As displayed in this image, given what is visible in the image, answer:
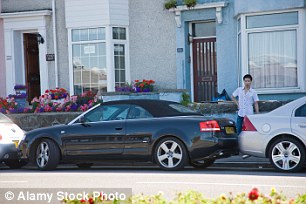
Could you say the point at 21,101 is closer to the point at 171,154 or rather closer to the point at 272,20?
the point at 272,20

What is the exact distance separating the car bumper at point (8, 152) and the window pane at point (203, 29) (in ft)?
25.7

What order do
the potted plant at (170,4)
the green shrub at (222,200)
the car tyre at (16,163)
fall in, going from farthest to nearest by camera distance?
the potted plant at (170,4), the car tyre at (16,163), the green shrub at (222,200)

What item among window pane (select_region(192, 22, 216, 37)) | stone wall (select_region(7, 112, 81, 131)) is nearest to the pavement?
stone wall (select_region(7, 112, 81, 131))

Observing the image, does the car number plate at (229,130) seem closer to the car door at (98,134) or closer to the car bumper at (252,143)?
the car bumper at (252,143)

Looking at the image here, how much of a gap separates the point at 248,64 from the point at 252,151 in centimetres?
681

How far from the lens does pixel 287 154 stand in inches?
526

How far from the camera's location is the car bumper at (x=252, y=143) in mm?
13695

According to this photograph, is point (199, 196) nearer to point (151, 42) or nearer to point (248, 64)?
point (248, 64)

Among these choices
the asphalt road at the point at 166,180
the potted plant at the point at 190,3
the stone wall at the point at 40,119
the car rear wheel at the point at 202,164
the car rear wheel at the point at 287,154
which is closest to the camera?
the asphalt road at the point at 166,180

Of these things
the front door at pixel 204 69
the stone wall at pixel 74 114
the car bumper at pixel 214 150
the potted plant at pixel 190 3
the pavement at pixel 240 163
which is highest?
the potted plant at pixel 190 3

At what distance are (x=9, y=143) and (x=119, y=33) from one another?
7520 mm

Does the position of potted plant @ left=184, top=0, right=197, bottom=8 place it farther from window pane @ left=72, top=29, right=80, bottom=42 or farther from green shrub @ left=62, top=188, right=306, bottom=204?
green shrub @ left=62, top=188, right=306, bottom=204

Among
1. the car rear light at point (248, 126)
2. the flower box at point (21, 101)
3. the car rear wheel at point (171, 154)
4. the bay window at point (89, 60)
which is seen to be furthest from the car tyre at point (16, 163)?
the flower box at point (21, 101)

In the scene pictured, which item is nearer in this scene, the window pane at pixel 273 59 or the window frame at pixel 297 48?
the window frame at pixel 297 48
